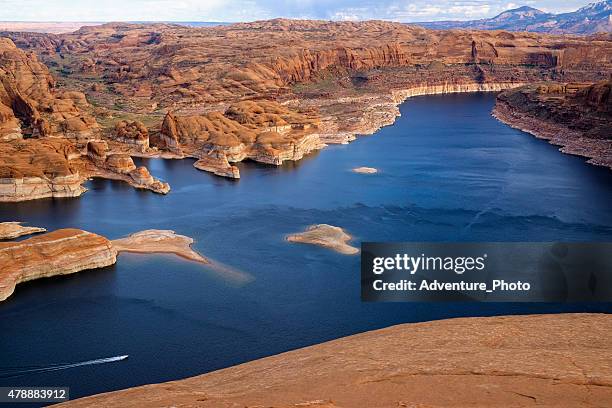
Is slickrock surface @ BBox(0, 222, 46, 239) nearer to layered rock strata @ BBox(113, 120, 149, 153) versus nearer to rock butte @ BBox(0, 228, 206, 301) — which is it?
rock butte @ BBox(0, 228, 206, 301)

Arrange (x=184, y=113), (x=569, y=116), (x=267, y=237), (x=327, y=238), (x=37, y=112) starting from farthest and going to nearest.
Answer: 1. (x=184, y=113)
2. (x=569, y=116)
3. (x=37, y=112)
4. (x=267, y=237)
5. (x=327, y=238)

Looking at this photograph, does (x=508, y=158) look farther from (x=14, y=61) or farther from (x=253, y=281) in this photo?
(x=14, y=61)

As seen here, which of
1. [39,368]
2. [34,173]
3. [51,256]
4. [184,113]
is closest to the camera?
[39,368]

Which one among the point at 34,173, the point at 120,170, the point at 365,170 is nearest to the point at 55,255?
the point at 34,173

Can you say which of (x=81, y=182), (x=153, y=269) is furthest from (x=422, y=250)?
(x=81, y=182)

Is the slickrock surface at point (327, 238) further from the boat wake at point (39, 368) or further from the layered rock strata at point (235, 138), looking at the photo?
the layered rock strata at point (235, 138)

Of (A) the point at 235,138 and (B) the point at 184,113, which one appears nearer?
(A) the point at 235,138

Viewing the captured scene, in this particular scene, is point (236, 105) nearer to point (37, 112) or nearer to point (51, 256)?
point (37, 112)
